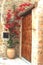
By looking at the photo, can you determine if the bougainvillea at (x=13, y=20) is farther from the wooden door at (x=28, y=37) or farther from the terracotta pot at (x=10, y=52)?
the terracotta pot at (x=10, y=52)

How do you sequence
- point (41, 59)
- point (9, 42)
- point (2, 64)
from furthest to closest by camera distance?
point (9, 42)
point (2, 64)
point (41, 59)

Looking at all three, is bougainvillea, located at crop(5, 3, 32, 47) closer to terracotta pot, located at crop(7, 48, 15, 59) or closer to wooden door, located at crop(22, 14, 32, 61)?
wooden door, located at crop(22, 14, 32, 61)

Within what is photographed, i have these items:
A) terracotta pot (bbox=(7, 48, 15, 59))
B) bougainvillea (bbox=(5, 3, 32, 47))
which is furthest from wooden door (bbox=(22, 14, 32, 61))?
terracotta pot (bbox=(7, 48, 15, 59))

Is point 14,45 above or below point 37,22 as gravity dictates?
below

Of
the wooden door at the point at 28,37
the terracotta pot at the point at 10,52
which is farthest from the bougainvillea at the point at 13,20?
the terracotta pot at the point at 10,52

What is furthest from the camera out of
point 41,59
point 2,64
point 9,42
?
point 9,42

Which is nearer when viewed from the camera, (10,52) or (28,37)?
(28,37)

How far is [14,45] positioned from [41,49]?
2.02m

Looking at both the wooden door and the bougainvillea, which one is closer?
the wooden door

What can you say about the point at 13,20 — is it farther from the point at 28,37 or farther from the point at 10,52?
the point at 28,37

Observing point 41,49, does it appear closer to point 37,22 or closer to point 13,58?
point 37,22

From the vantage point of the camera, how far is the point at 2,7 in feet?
17.8

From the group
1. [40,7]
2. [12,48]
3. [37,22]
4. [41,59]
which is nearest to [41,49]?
[41,59]

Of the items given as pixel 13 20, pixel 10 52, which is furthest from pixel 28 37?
pixel 13 20
